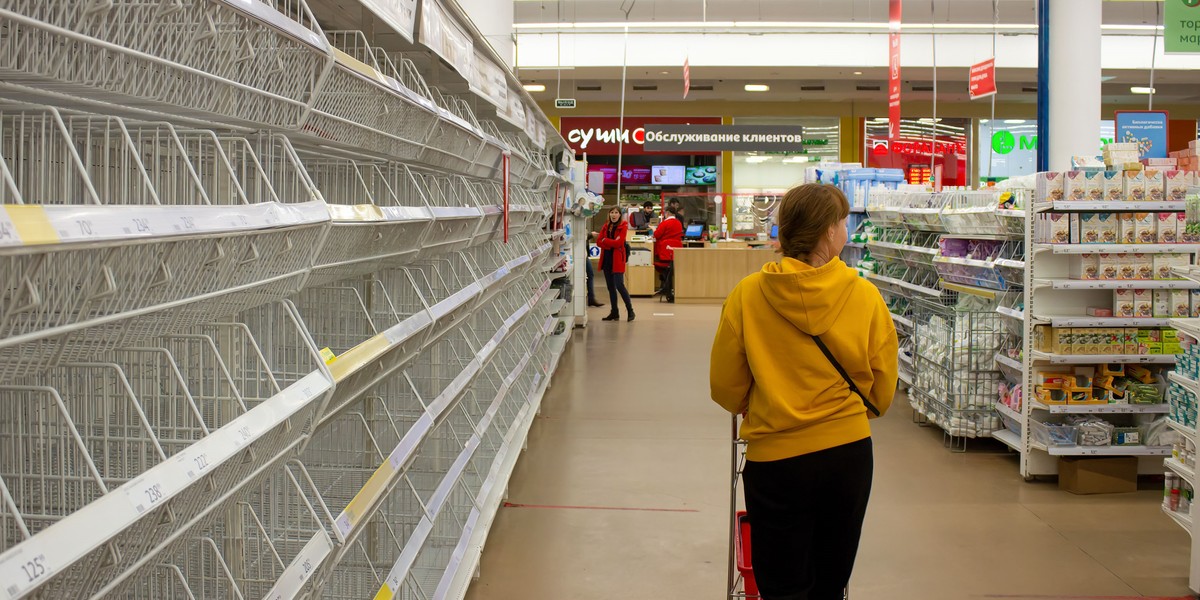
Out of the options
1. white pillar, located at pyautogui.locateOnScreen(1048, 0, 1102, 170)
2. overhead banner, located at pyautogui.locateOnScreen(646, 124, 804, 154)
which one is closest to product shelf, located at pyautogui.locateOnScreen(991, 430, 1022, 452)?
white pillar, located at pyautogui.locateOnScreen(1048, 0, 1102, 170)

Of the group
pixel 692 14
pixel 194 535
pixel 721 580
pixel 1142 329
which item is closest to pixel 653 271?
pixel 692 14

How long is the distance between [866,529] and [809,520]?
89.4 inches

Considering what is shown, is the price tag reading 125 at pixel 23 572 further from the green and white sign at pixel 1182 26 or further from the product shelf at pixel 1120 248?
the green and white sign at pixel 1182 26

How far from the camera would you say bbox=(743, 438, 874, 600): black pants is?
8.97 feet

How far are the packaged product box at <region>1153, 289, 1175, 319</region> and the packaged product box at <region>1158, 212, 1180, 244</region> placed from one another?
0.88 ft

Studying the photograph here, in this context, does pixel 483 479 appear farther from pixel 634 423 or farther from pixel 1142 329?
pixel 1142 329

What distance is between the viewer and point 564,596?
4.02 meters

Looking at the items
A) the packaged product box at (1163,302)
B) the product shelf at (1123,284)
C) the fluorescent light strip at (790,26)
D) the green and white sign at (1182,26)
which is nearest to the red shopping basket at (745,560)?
the product shelf at (1123,284)

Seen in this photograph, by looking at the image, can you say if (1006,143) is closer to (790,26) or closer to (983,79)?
(790,26)

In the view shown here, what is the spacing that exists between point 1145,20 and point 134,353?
18455 mm

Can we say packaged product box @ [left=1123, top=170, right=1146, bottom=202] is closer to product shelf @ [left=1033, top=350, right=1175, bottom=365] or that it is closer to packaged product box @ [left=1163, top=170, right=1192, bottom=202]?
packaged product box @ [left=1163, top=170, right=1192, bottom=202]

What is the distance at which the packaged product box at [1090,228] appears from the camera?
5484 millimetres

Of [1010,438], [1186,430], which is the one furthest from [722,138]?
[1186,430]

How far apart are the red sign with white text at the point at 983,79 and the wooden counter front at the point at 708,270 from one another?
433 cm
